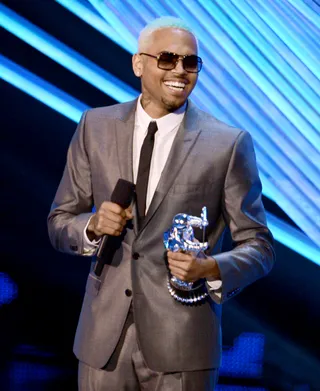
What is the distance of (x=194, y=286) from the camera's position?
1854 millimetres

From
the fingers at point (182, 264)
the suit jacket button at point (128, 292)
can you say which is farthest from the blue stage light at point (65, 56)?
the fingers at point (182, 264)

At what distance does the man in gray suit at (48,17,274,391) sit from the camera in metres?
1.85

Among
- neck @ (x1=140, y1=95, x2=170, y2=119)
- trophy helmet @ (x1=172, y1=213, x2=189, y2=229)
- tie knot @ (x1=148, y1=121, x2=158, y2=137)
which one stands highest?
neck @ (x1=140, y1=95, x2=170, y2=119)

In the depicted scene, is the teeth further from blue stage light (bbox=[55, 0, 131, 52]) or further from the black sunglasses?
blue stage light (bbox=[55, 0, 131, 52])

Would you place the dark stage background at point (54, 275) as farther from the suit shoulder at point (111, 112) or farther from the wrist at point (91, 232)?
the wrist at point (91, 232)

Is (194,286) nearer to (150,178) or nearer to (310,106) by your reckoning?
(150,178)

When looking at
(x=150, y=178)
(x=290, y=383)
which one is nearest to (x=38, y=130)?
(x=150, y=178)

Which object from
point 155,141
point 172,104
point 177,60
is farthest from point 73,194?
point 177,60

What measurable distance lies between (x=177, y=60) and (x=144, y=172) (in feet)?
1.09

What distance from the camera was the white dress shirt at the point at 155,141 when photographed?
191cm

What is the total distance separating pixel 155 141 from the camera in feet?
6.47

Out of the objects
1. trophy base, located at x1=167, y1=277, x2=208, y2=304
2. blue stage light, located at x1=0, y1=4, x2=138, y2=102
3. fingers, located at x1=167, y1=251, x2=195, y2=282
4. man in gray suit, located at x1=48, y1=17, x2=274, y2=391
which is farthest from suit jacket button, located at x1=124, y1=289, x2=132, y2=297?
blue stage light, located at x1=0, y1=4, x2=138, y2=102

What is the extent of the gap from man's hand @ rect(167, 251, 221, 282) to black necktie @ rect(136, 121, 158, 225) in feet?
0.73

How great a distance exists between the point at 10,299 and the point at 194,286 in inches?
52.5
